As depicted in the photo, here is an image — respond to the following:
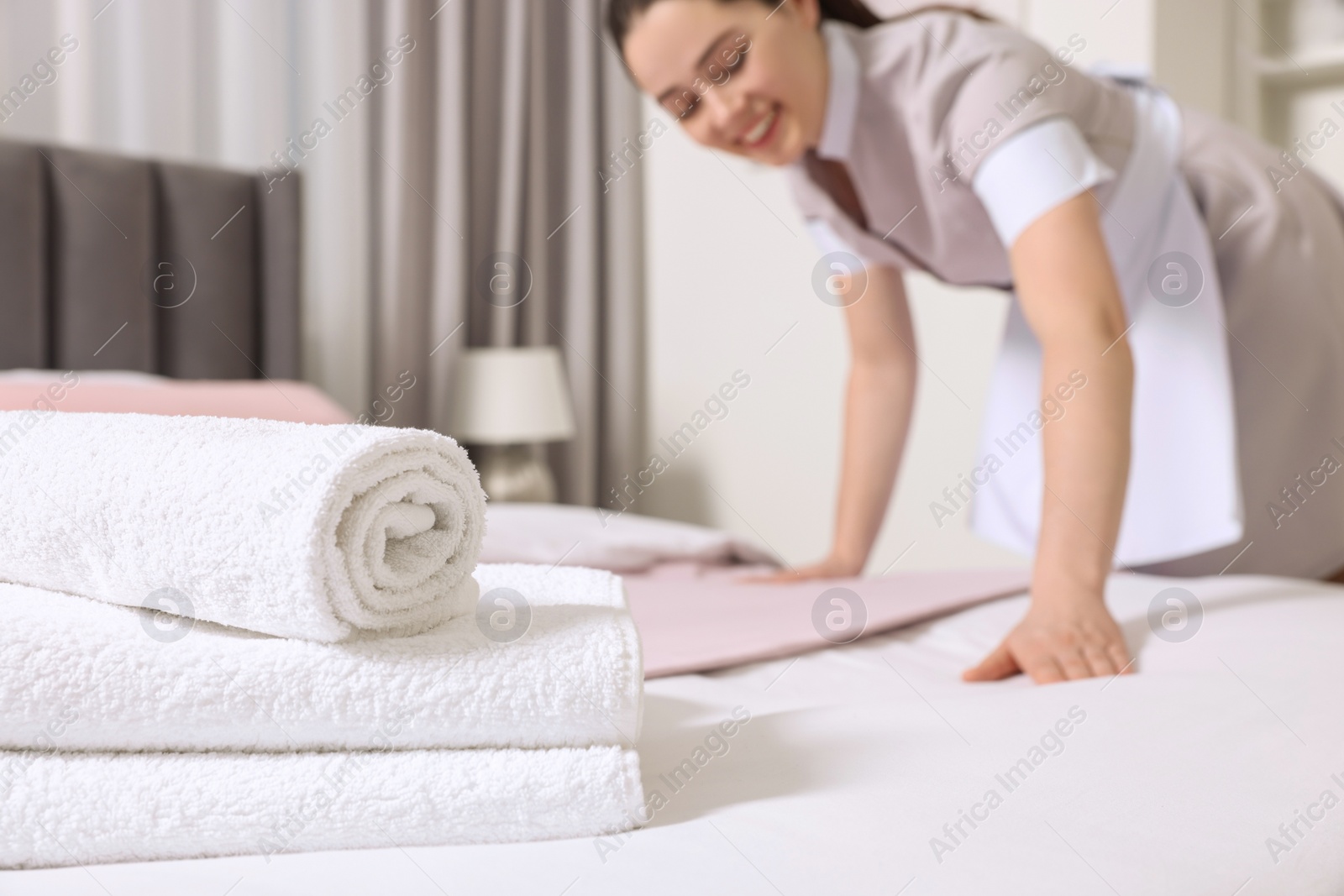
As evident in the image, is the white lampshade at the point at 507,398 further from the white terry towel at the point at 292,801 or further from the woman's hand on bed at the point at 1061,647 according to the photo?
the white terry towel at the point at 292,801

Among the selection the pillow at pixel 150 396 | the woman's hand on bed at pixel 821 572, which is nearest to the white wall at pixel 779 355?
the woman's hand on bed at pixel 821 572

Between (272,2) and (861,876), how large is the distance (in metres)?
2.48

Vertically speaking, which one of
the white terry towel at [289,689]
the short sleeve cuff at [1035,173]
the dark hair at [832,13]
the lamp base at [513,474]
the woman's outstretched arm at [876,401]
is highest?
the dark hair at [832,13]

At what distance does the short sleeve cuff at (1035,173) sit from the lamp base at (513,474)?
66.5 inches

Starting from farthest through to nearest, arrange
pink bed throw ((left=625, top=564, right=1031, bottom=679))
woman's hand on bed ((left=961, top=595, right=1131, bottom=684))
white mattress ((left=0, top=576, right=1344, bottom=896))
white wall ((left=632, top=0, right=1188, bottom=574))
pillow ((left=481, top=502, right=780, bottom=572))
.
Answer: white wall ((left=632, top=0, right=1188, bottom=574)), pillow ((left=481, top=502, right=780, bottom=572)), pink bed throw ((left=625, top=564, right=1031, bottom=679)), woman's hand on bed ((left=961, top=595, right=1131, bottom=684)), white mattress ((left=0, top=576, right=1344, bottom=896))

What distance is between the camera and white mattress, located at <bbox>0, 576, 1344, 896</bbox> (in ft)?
1.43

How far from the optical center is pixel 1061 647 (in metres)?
0.76

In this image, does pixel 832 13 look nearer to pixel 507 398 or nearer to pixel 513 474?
pixel 507 398

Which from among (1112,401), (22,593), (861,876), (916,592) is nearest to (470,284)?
(916,592)

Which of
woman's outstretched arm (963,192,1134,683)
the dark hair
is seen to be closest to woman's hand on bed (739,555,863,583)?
woman's outstretched arm (963,192,1134,683)

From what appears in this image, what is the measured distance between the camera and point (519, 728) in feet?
1.56

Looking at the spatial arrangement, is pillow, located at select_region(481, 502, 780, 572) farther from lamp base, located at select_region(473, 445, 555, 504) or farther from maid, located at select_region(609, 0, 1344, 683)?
lamp base, located at select_region(473, 445, 555, 504)

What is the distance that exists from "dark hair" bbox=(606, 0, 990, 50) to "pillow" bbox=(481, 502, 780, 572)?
2.13ft

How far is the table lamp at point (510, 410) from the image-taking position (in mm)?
2508
